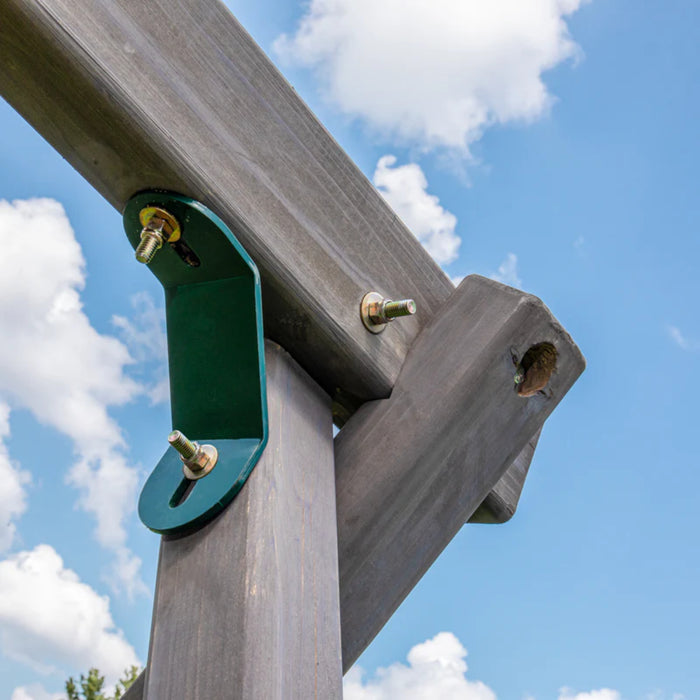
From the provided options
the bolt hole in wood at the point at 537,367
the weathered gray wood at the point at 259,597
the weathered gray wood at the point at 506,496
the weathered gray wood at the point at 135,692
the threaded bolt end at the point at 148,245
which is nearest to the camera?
the weathered gray wood at the point at 259,597

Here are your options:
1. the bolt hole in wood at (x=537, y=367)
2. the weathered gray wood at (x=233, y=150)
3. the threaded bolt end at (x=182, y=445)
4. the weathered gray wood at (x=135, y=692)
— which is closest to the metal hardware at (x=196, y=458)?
the threaded bolt end at (x=182, y=445)

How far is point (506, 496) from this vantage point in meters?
1.06

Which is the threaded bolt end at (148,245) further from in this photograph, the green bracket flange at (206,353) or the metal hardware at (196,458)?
the metal hardware at (196,458)

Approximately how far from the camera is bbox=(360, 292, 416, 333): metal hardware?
31.6 inches

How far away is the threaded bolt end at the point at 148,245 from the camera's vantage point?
0.66 meters

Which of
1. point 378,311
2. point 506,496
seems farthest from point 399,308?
point 506,496

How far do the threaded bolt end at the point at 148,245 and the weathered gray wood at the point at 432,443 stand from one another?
31 cm

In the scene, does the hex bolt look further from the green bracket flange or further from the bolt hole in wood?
the bolt hole in wood

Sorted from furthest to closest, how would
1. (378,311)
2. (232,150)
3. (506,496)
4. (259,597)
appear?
1. (506,496)
2. (378,311)
3. (232,150)
4. (259,597)

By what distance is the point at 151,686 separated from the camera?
57 cm

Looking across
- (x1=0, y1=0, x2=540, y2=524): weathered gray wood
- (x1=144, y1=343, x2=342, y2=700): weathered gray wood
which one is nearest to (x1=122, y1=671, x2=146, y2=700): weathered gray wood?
(x1=144, y1=343, x2=342, y2=700): weathered gray wood

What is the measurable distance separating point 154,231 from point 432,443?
0.38 m

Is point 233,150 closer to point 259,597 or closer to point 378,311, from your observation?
point 378,311

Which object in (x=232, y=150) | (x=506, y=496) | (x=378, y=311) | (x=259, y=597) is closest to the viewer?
(x=259, y=597)
